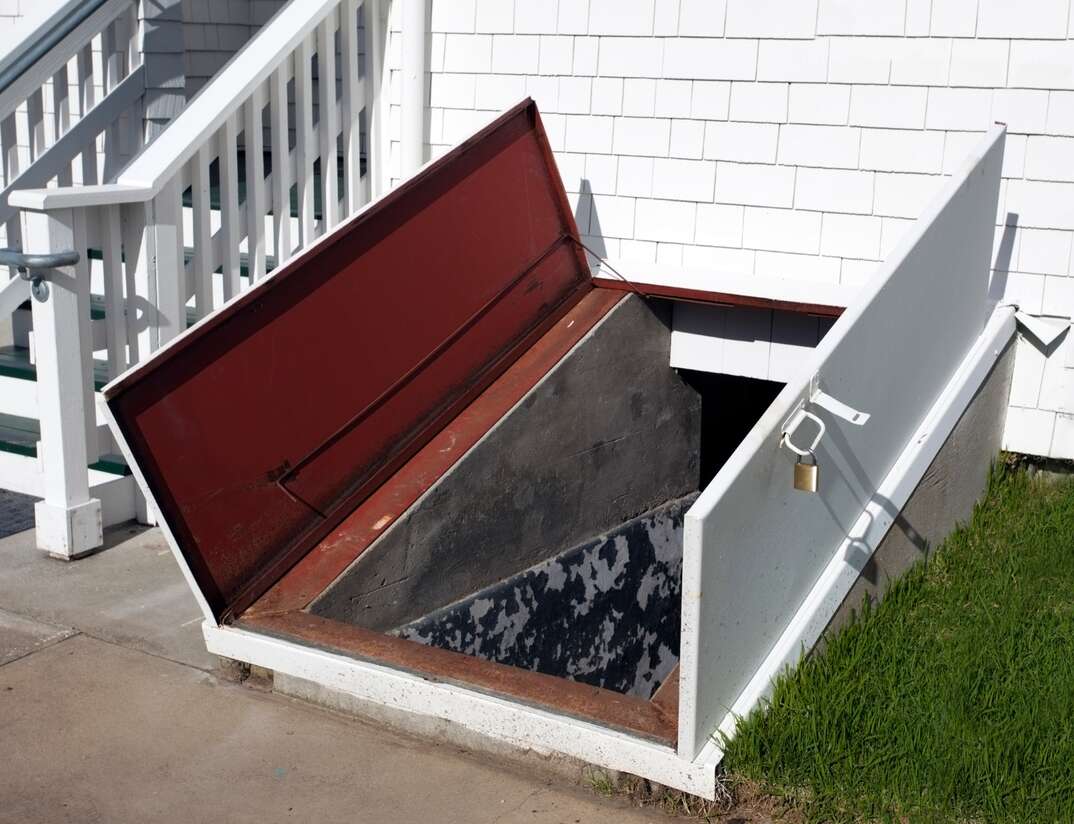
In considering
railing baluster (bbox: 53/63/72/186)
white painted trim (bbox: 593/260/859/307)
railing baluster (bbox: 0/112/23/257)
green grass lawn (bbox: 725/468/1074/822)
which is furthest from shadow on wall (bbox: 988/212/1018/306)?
railing baluster (bbox: 53/63/72/186)

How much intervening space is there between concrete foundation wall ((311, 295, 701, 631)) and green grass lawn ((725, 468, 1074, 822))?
1.40m

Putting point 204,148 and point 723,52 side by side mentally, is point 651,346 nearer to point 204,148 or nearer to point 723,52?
point 723,52

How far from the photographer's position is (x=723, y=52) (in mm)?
4871

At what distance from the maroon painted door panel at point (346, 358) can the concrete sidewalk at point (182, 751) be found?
322mm

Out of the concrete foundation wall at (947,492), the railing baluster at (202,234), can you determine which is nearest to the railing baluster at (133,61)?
the railing baluster at (202,234)

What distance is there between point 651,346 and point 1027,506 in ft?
5.33

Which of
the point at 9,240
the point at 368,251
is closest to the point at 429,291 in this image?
the point at 368,251

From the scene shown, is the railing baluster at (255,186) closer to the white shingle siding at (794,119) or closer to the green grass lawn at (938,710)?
the white shingle siding at (794,119)

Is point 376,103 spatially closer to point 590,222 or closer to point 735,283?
point 590,222

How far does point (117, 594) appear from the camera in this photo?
4.06 metres

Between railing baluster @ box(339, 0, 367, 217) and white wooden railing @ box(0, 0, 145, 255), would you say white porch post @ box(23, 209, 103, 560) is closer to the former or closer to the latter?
A: white wooden railing @ box(0, 0, 145, 255)

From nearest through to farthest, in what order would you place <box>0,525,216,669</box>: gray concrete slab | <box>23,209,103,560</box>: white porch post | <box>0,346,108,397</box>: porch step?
<box>0,525,216,669</box>: gray concrete slab < <box>23,209,103,560</box>: white porch post < <box>0,346,108,397</box>: porch step

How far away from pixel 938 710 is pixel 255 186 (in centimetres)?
305

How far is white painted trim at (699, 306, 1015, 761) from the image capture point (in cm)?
307
